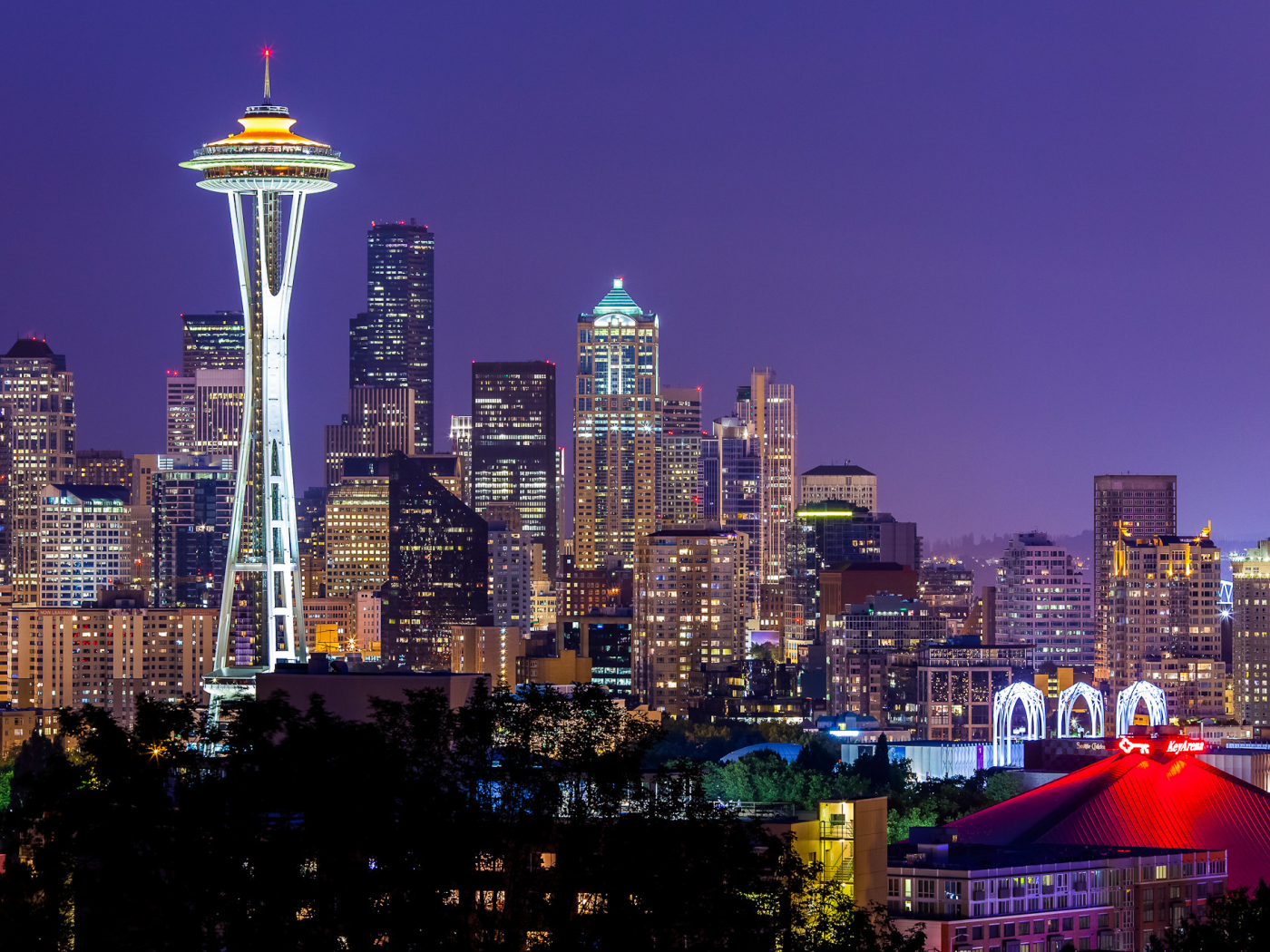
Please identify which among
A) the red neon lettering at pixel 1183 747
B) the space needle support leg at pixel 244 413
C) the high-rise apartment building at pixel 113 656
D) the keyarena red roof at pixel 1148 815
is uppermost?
the space needle support leg at pixel 244 413

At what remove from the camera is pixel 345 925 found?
40469 mm

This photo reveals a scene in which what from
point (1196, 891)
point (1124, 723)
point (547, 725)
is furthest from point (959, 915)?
point (1124, 723)

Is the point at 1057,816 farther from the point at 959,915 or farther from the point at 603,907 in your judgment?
Result: the point at 603,907

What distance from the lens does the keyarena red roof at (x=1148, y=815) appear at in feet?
320

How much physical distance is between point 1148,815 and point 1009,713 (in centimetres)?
6046

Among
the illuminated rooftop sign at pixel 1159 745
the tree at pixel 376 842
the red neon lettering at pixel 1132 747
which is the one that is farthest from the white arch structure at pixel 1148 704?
the tree at pixel 376 842

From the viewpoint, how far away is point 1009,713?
162 metres

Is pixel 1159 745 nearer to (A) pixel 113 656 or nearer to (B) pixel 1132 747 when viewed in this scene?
(B) pixel 1132 747

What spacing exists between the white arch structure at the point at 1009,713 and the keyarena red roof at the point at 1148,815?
142 ft

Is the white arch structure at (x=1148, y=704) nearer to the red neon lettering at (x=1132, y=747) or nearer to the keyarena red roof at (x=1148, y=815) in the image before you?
the red neon lettering at (x=1132, y=747)

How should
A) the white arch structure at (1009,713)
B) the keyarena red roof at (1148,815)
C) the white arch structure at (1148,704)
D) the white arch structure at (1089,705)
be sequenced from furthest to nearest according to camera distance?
the white arch structure at (1089,705), the white arch structure at (1148,704), the white arch structure at (1009,713), the keyarena red roof at (1148,815)

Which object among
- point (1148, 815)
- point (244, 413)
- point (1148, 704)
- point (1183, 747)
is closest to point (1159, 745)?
point (1183, 747)

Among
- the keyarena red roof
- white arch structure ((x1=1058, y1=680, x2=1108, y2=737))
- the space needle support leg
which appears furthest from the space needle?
white arch structure ((x1=1058, y1=680, x2=1108, y2=737))

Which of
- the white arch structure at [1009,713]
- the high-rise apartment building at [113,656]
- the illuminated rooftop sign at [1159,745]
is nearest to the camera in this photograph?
the illuminated rooftop sign at [1159,745]
